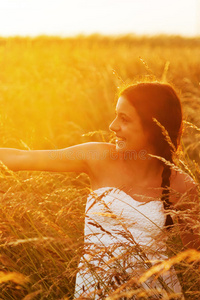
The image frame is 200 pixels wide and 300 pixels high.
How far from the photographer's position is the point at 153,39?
23.1 metres

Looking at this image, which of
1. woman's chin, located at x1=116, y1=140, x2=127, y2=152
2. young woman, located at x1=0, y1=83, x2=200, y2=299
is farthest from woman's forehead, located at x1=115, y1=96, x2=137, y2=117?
woman's chin, located at x1=116, y1=140, x2=127, y2=152

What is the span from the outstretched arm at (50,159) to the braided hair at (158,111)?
30cm

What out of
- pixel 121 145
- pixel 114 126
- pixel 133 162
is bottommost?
pixel 133 162

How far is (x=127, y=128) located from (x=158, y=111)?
197mm

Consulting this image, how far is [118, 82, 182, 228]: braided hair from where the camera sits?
7.45 feet

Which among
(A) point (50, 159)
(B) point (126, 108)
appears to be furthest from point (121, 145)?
(A) point (50, 159)

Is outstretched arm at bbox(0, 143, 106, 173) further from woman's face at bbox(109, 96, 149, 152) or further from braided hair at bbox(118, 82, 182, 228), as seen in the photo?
braided hair at bbox(118, 82, 182, 228)

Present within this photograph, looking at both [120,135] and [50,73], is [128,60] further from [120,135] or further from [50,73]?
[120,135]

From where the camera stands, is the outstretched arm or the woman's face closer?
the outstretched arm

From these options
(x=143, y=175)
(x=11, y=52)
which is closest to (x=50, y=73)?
(x=11, y=52)

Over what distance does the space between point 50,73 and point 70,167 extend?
4826 mm

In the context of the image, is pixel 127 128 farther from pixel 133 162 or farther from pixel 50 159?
pixel 50 159

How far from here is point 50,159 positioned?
7.37ft

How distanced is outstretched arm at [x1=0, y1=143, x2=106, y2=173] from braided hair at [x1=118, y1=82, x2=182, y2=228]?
30 centimetres
